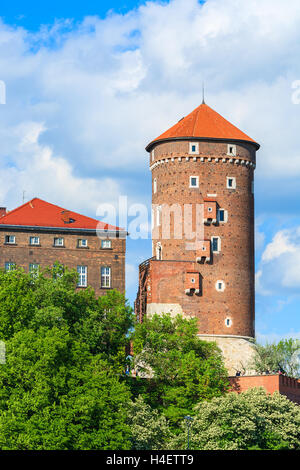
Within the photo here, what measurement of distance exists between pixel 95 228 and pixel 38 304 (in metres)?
14.4

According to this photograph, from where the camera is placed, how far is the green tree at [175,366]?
81.2m

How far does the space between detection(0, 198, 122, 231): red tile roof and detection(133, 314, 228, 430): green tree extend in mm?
10521

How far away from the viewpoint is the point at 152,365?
83.2 metres

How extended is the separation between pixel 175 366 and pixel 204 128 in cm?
2056

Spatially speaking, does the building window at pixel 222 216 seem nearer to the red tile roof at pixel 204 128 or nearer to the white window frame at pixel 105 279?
the red tile roof at pixel 204 128

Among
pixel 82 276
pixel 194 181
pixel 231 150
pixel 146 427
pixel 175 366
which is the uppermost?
pixel 231 150

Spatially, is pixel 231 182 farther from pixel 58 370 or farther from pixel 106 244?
pixel 58 370

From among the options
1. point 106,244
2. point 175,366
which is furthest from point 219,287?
point 175,366

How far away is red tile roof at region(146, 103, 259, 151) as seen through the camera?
9444 cm

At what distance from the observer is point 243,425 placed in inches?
2982

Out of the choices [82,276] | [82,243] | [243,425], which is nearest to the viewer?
[243,425]

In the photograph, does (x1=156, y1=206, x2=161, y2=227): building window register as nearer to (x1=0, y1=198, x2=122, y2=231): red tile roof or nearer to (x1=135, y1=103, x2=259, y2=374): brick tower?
(x1=135, y1=103, x2=259, y2=374): brick tower

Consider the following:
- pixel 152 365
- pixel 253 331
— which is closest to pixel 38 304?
pixel 152 365

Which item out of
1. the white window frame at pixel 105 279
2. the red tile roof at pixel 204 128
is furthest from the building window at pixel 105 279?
the red tile roof at pixel 204 128
